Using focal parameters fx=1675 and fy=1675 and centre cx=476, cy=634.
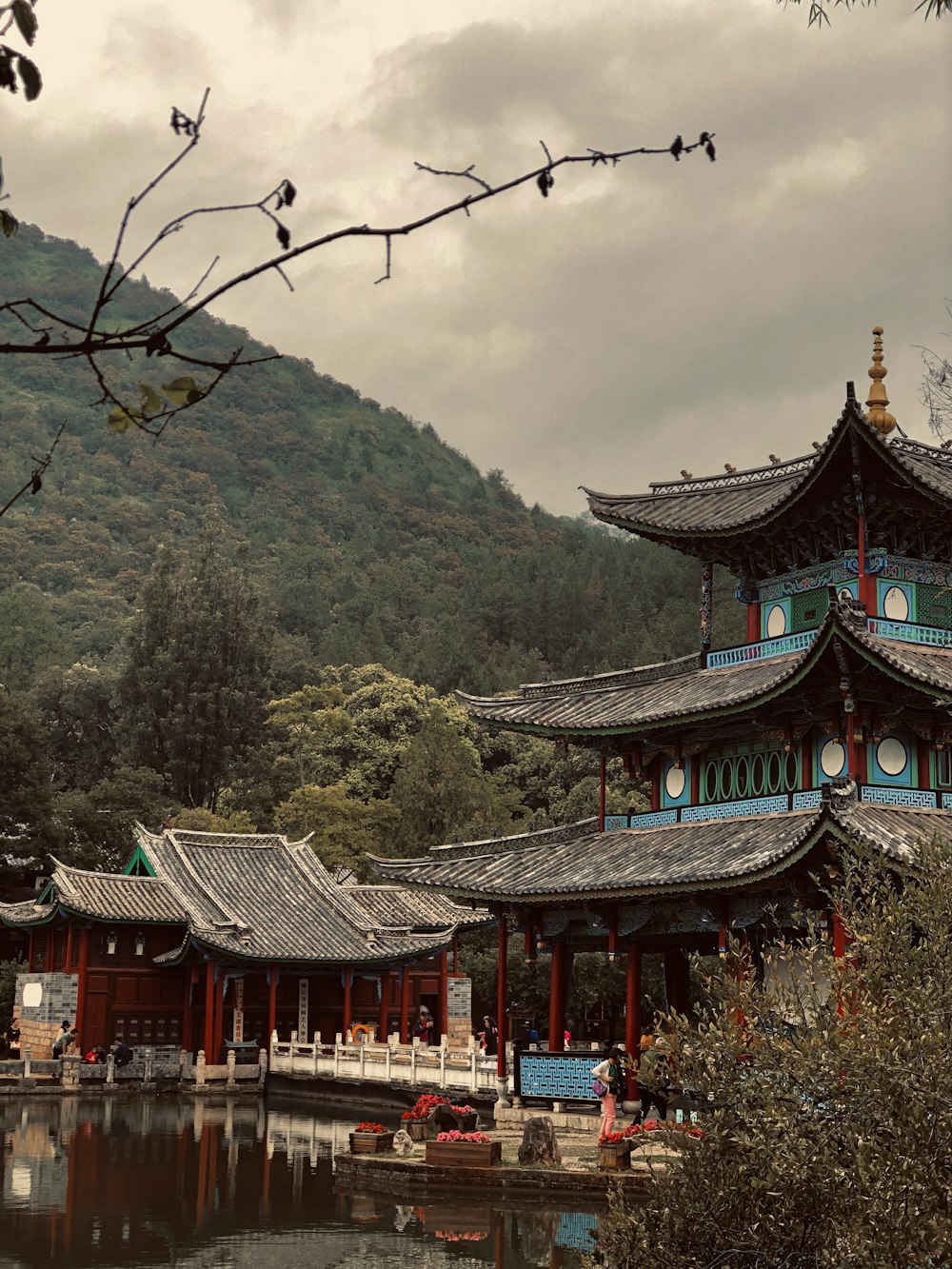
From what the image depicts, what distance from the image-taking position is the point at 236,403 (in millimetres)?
185750

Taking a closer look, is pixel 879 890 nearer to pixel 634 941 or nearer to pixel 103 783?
pixel 634 941

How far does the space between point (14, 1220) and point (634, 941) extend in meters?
13.9

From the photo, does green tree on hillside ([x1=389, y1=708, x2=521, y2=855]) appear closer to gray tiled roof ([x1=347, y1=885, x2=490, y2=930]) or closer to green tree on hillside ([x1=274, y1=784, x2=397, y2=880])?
green tree on hillside ([x1=274, y1=784, x2=397, y2=880])

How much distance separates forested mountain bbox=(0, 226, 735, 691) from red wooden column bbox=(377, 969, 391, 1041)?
39.8 m

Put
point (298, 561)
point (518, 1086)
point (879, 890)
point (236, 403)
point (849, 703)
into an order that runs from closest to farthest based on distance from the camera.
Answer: point (879, 890), point (849, 703), point (518, 1086), point (298, 561), point (236, 403)

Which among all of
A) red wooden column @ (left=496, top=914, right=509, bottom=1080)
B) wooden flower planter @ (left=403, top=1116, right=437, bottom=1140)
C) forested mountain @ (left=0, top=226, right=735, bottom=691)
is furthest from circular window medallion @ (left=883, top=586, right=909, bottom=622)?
forested mountain @ (left=0, top=226, right=735, bottom=691)

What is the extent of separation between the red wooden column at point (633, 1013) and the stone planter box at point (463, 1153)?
4.50 metres

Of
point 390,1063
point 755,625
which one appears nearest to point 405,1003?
point 390,1063

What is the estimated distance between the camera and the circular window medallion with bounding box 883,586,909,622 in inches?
1171

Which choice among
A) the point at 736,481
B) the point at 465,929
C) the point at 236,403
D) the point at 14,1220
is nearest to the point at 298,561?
the point at 236,403

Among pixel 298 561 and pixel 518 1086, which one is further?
pixel 298 561

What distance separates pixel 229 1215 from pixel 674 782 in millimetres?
14037

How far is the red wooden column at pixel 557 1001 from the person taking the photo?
102ft

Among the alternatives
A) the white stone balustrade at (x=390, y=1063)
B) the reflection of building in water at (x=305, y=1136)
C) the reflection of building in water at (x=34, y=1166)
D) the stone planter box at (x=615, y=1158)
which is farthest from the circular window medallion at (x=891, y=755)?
the reflection of building in water at (x=34, y=1166)
